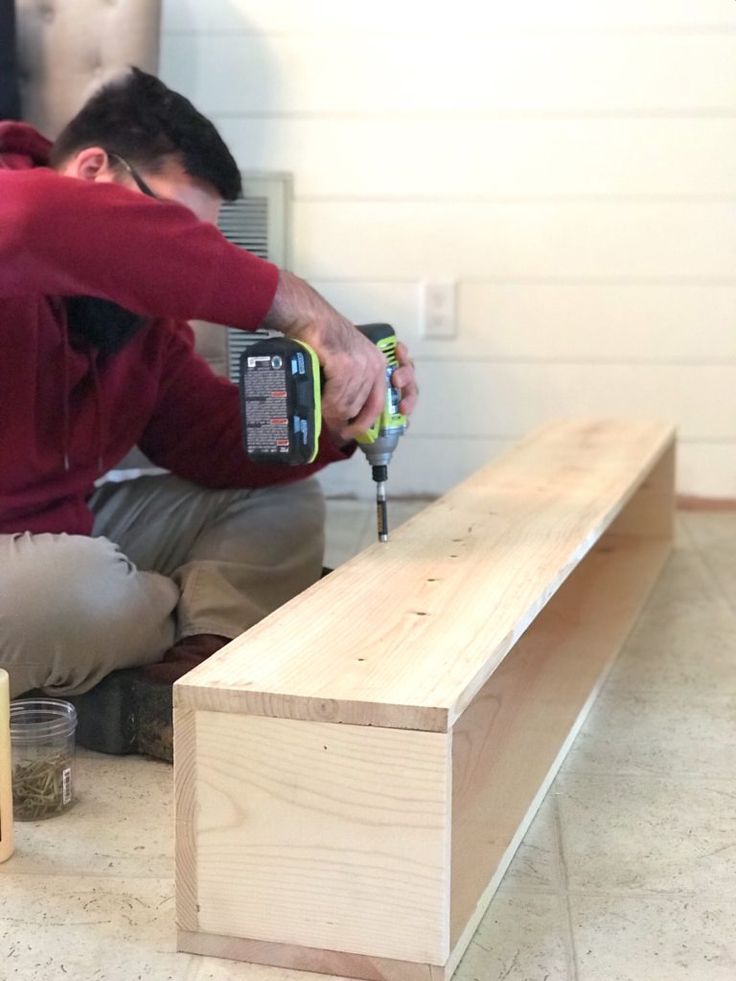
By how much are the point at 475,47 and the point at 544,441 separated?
1139mm

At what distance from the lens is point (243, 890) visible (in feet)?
3.21

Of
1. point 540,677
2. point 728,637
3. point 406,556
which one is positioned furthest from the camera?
point 728,637

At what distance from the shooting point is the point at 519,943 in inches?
40.8

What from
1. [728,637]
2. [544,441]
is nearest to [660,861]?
[728,637]

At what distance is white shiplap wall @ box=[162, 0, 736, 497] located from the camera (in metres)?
2.83

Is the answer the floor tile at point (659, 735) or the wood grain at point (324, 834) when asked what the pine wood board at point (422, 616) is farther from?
the floor tile at point (659, 735)

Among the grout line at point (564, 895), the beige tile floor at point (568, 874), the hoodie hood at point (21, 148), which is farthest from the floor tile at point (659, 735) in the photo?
the hoodie hood at point (21, 148)

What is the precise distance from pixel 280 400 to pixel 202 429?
21.9 inches

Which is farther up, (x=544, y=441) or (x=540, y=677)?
(x=544, y=441)

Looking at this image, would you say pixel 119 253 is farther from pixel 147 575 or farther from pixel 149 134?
pixel 147 575

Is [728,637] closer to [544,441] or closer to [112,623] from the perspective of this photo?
[544,441]

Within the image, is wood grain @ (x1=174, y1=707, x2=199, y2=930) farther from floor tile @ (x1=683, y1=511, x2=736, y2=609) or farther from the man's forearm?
floor tile @ (x1=683, y1=511, x2=736, y2=609)

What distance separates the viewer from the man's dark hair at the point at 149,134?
57.5 inches

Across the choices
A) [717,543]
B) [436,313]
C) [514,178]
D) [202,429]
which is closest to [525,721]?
[202,429]
